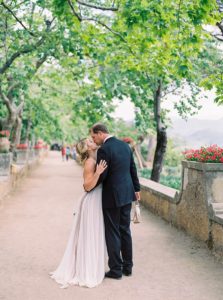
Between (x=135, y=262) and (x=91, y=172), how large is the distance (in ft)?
5.50

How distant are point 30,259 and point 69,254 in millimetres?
1127

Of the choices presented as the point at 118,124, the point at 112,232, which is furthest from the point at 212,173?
the point at 118,124

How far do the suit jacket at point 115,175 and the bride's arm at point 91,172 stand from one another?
0.22 ft

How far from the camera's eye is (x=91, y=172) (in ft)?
17.6

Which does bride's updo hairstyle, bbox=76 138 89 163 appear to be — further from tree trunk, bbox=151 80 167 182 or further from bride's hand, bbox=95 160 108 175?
tree trunk, bbox=151 80 167 182

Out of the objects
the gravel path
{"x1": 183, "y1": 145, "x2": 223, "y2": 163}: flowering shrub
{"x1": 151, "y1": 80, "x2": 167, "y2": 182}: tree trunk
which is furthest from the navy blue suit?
{"x1": 151, "y1": 80, "x2": 167, "y2": 182}: tree trunk

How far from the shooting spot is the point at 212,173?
6969mm

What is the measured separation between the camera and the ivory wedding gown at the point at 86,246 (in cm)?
530

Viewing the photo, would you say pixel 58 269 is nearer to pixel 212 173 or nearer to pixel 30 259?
pixel 30 259

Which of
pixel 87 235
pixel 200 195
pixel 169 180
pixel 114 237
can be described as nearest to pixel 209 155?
pixel 200 195

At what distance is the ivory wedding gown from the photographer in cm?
530

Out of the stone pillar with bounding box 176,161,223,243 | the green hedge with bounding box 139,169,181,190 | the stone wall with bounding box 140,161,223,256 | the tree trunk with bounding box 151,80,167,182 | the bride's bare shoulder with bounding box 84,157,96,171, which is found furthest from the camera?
the green hedge with bounding box 139,169,181,190

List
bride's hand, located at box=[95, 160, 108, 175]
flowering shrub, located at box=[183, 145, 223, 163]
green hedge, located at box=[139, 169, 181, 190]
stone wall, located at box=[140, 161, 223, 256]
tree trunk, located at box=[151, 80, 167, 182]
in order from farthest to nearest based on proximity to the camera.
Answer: green hedge, located at box=[139, 169, 181, 190]
tree trunk, located at box=[151, 80, 167, 182]
flowering shrub, located at box=[183, 145, 223, 163]
stone wall, located at box=[140, 161, 223, 256]
bride's hand, located at box=[95, 160, 108, 175]

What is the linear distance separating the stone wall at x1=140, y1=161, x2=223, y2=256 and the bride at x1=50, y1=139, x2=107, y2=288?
1873 millimetres
